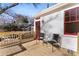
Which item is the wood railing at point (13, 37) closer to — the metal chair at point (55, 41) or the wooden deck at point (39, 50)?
the wooden deck at point (39, 50)

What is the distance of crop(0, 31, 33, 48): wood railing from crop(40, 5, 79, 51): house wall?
0.24 m

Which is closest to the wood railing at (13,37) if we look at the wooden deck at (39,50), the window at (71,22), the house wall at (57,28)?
the wooden deck at (39,50)

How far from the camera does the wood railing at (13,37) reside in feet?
8.00

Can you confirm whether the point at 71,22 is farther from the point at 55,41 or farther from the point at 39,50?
the point at 39,50

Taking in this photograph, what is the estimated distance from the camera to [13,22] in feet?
8.02

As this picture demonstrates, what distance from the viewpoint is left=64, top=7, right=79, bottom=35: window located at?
2405 mm

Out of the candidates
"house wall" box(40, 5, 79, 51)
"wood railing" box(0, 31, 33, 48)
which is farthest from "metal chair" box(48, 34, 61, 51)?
"wood railing" box(0, 31, 33, 48)

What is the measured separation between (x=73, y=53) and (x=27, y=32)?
689 mm

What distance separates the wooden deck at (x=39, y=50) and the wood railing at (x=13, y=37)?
10 cm

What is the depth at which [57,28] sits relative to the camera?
8.05 ft

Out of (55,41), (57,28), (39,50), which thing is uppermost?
(57,28)

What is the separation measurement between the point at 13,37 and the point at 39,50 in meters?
0.40

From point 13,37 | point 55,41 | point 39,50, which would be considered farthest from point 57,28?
point 13,37

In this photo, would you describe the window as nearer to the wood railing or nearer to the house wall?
the house wall
